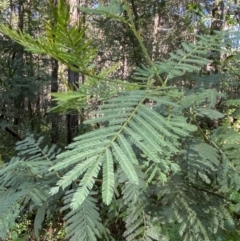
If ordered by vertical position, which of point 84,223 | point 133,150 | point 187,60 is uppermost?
point 187,60

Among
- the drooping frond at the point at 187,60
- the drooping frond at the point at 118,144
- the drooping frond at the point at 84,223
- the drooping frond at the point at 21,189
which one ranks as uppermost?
the drooping frond at the point at 187,60

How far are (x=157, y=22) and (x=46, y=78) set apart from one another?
15.8 ft

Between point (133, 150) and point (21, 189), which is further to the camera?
point (21, 189)

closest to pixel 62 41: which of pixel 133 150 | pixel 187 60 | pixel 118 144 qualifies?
pixel 118 144

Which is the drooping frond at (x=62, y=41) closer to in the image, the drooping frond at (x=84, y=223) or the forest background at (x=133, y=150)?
the forest background at (x=133, y=150)

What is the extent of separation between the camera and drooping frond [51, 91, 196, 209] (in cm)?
62

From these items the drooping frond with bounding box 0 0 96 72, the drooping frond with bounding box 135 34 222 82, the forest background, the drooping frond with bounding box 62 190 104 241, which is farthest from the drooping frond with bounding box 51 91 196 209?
the drooping frond with bounding box 62 190 104 241

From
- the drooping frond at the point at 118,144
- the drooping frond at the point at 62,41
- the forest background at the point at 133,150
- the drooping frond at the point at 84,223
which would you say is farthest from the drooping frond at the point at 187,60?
the drooping frond at the point at 84,223

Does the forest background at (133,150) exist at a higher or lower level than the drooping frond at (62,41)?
lower

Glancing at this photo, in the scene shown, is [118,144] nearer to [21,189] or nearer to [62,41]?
[62,41]

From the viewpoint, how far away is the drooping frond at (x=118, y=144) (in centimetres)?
62

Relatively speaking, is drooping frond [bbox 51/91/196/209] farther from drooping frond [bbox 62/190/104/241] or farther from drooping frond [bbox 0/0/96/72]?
drooping frond [bbox 62/190/104/241]

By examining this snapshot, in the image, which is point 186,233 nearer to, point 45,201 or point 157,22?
point 45,201

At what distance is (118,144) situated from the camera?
0.68m
